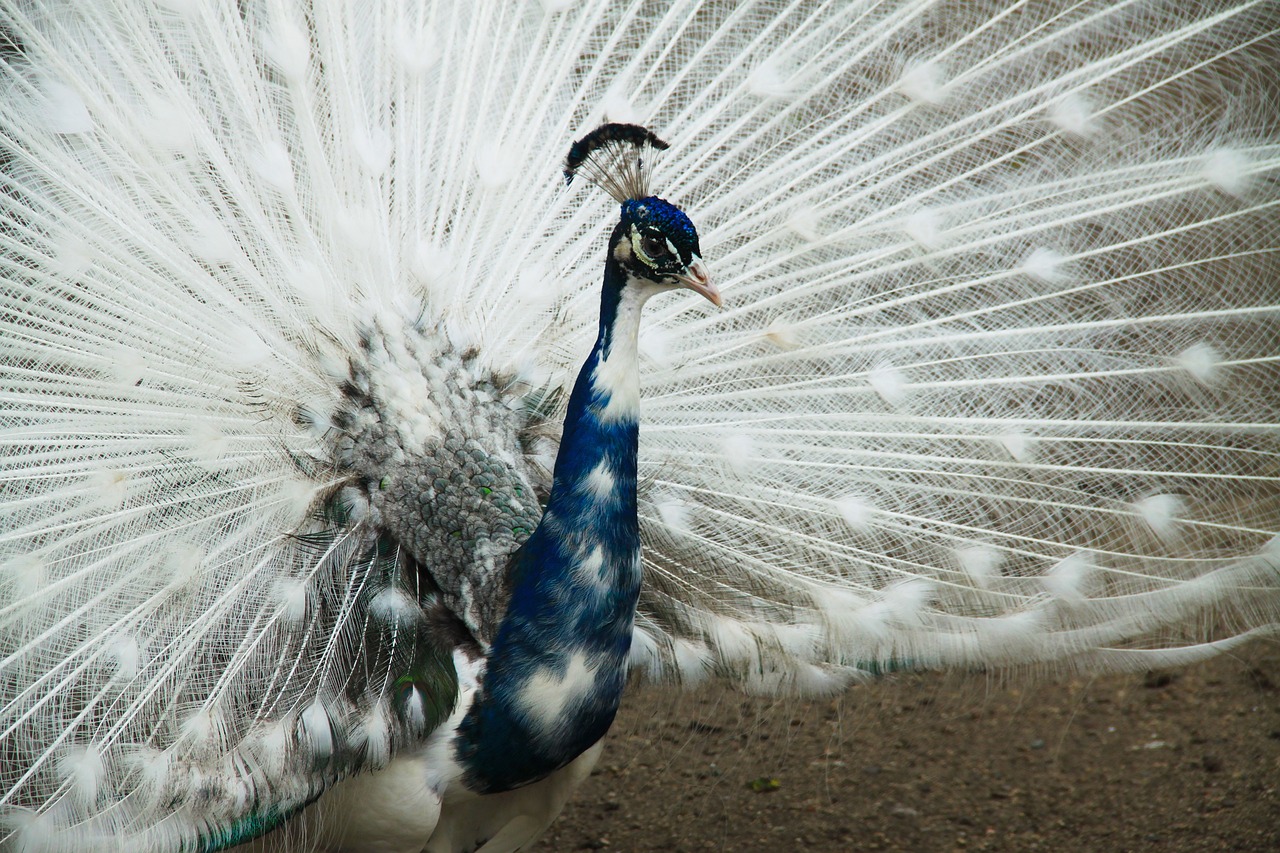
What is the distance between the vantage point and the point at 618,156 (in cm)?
199

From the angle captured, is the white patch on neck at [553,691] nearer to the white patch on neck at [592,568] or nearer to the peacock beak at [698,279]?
the white patch on neck at [592,568]

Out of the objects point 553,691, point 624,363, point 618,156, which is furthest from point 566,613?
point 618,156

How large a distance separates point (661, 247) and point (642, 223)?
5cm

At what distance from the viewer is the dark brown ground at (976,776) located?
3160 mm

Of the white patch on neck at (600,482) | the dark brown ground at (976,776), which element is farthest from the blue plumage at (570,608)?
Result: the dark brown ground at (976,776)

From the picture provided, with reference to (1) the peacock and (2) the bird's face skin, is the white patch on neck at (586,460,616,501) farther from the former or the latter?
(2) the bird's face skin

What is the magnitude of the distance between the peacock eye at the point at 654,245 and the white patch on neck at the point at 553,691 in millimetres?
693

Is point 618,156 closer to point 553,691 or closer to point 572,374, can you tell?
point 572,374

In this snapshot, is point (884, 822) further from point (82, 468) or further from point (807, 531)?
point (82, 468)

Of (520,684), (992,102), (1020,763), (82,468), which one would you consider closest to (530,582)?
(520,684)

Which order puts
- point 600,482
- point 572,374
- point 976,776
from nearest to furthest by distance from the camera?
point 600,482, point 572,374, point 976,776

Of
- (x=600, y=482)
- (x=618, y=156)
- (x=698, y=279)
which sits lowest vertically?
(x=600, y=482)

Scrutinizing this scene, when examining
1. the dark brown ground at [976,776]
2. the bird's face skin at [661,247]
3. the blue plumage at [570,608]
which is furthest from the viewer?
the dark brown ground at [976,776]

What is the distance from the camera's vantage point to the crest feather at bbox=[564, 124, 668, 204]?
1969mm
